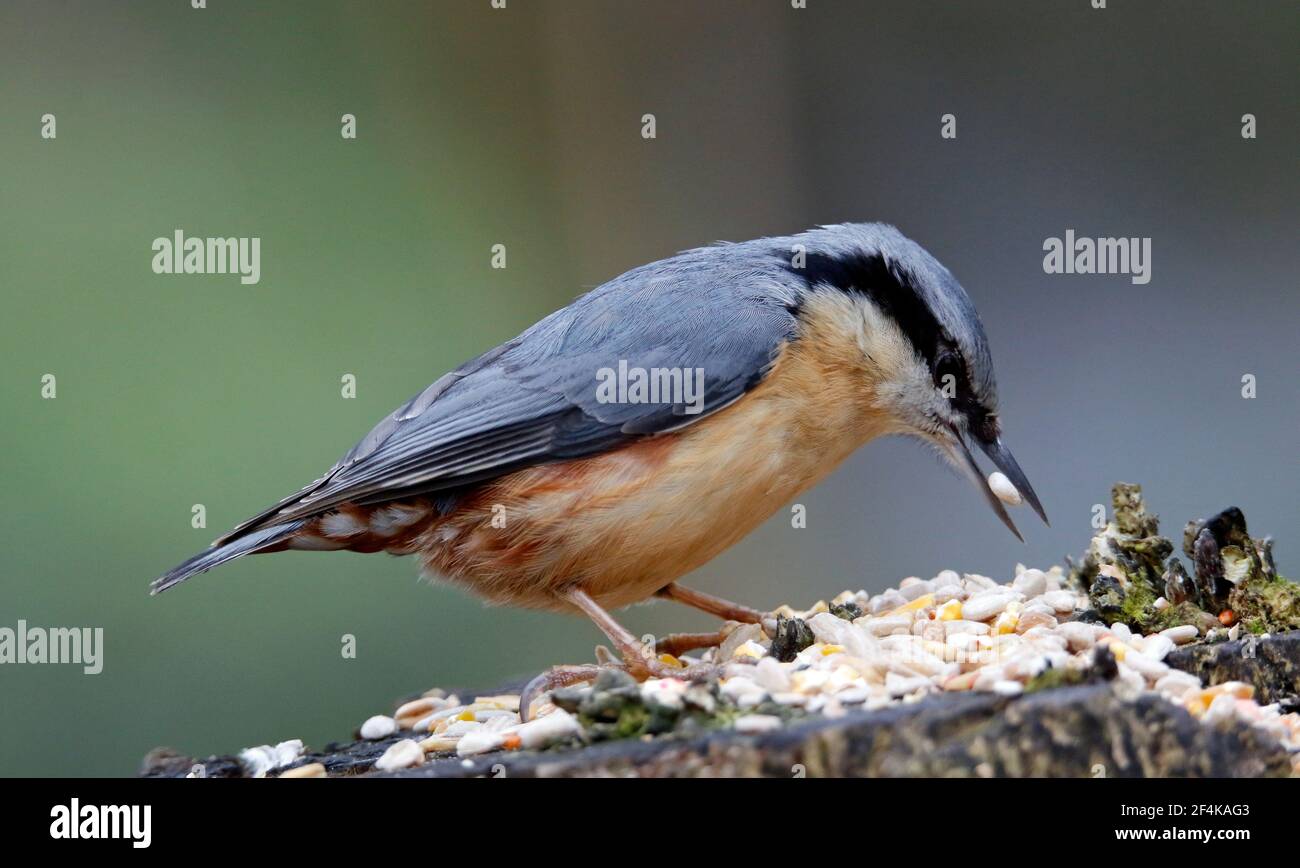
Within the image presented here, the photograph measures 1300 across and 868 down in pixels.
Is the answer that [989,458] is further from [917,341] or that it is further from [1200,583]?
[1200,583]

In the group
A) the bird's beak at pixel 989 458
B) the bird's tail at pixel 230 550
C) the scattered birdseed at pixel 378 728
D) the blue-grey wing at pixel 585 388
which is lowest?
the scattered birdseed at pixel 378 728

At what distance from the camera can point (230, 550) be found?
120 inches

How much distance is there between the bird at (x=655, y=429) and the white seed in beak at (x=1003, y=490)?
39mm

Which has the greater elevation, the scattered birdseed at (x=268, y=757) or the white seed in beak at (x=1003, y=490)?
the white seed in beak at (x=1003, y=490)

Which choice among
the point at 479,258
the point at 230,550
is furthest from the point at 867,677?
the point at 479,258

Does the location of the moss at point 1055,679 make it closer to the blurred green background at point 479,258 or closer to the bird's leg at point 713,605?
the bird's leg at point 713,605

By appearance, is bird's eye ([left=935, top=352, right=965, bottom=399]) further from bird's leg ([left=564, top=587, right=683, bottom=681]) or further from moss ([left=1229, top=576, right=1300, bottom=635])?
bird's leg ([left=564, top=587, right=683, bottom=681])

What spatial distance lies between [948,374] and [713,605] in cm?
90

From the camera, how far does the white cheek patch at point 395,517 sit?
10.2 ft

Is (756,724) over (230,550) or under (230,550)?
under

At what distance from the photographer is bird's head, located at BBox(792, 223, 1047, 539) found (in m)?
3.19

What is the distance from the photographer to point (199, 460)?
4.76 m

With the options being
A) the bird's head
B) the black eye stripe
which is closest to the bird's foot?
the bird's head

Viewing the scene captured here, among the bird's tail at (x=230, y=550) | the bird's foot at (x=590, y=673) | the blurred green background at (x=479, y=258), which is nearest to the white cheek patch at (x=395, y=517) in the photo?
the bird's tail at (x=230, y=550)
